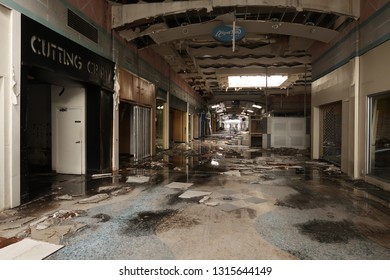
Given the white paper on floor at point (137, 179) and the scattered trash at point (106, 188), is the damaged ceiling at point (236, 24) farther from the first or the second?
the scattered trash at point (106, 188)

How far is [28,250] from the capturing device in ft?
8.82

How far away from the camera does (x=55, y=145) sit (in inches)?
274

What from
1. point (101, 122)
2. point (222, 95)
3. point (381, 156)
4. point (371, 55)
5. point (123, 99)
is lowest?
point (381, 156)

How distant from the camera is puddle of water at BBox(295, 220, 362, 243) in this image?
9.96 feet

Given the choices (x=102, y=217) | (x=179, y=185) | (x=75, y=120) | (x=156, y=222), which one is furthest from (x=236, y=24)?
(x=102, y=217)

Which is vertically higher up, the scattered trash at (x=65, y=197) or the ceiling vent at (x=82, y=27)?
the ceiling vent at (x=82, y=27)

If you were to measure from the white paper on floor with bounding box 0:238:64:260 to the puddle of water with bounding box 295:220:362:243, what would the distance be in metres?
2.76

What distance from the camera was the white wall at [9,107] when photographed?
3906 mm

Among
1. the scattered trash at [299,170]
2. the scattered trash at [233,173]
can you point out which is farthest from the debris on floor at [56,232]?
the scattered trash at [299,170]

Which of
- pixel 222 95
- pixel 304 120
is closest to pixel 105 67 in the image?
pixel 304 120

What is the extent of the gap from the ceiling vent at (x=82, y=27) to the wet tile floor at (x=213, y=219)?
3249 mm

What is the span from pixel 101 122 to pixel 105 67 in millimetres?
1386

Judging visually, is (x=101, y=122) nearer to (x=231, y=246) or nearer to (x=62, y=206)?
(x=62, y=206)

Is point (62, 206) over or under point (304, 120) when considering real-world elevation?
under
